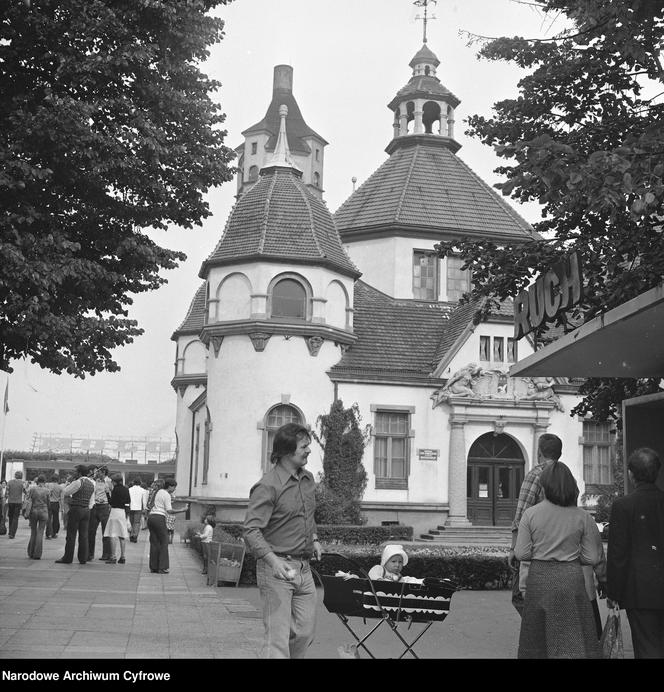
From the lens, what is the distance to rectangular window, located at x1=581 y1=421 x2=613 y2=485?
32.2m

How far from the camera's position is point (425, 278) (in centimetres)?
3581

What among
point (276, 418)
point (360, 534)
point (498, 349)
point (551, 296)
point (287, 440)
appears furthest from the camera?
point (498, 349)

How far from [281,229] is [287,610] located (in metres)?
24.7

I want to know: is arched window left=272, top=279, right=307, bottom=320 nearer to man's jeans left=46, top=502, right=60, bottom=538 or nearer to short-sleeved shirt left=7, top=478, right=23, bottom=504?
man's jeans left=46, top=502, right=60, bottom=538

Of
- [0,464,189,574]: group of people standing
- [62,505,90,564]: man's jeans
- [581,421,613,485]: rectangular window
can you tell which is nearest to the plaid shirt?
[0,464,189,574]: group of people standing

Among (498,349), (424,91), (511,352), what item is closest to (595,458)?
(511,352)

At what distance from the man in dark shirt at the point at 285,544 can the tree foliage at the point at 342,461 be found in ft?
71.2

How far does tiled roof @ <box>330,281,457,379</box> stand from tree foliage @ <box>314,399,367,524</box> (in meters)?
1.39

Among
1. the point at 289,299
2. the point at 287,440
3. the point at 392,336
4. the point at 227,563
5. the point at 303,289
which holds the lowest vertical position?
the point at 227,563

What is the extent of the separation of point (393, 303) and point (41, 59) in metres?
20.2

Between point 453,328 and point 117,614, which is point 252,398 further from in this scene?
point 117,614

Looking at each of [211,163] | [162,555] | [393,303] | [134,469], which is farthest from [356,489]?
[134,469]
